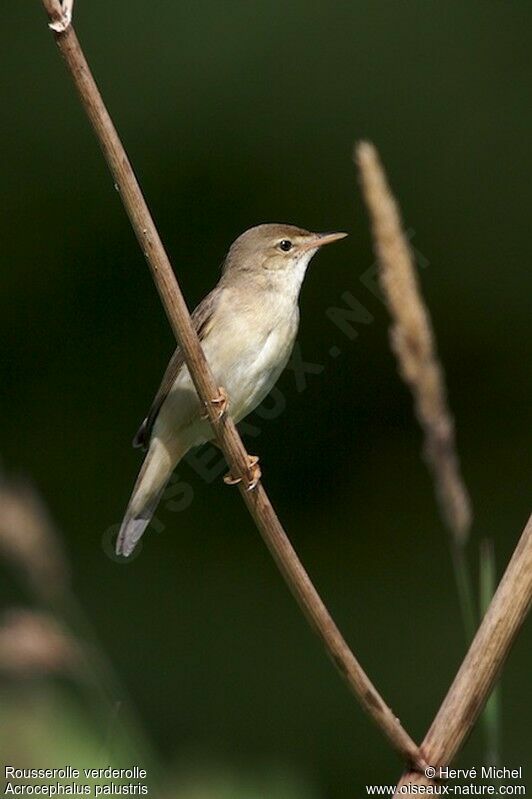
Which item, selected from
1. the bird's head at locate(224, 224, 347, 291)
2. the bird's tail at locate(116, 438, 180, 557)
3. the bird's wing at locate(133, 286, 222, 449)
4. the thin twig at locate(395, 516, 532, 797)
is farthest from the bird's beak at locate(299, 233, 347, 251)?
the thin twig at locate(395, 516, 532, 797)

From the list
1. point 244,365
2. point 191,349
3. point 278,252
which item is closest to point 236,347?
point 244,365

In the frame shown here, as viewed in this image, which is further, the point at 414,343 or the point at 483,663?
the point at 414,343

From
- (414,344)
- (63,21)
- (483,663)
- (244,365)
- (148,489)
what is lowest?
(148,489)

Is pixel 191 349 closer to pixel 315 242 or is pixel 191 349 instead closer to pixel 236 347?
pixel 236 347

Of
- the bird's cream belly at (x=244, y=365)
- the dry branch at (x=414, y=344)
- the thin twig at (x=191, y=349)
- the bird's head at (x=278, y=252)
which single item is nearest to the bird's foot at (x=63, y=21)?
the thin twig at (x=191, y=349)

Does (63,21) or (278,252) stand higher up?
(63,21)

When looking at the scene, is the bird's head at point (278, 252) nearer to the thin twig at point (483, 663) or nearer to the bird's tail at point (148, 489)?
the bird's tail at point (148, 489)

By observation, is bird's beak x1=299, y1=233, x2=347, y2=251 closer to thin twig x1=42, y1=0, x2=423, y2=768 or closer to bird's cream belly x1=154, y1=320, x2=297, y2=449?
bird's cream belly x1=154, y1=320, x2=297, y2=449
